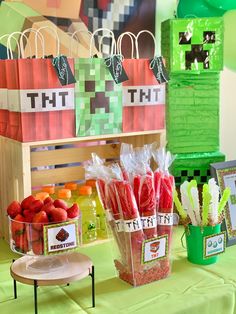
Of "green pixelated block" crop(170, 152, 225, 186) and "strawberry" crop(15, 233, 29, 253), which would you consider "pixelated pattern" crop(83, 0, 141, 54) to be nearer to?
"green pixelated block" crop(170, 152, 225, 186)

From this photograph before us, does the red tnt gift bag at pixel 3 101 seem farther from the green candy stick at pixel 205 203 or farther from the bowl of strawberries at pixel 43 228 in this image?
the green candy stick at pixel 205 203

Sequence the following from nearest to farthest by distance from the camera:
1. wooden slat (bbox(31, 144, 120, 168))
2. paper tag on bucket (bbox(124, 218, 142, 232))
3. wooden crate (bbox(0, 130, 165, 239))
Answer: paper tag on bucket (bbox(124, 218, 142, 232)) → wooden crate (bbox(0, 130, 165, 239)) → wooden slat (bbox(31, 144, 120, 168))

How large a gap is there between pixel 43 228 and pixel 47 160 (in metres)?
0.60

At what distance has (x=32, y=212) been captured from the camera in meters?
1.19

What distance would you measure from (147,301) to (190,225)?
0.32 meters

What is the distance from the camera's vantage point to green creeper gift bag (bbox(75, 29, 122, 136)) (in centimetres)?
149

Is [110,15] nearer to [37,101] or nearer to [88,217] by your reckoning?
[37,101]

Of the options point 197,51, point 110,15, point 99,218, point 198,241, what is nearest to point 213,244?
point 198,241

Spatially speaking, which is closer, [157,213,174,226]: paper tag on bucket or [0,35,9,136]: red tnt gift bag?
[157,213,174,226]: paper tag on bucket

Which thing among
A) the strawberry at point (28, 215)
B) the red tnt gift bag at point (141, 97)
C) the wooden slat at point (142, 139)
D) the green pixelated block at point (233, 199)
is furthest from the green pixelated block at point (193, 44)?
the strawberry at point (28, 215)

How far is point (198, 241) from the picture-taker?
1.39 meters

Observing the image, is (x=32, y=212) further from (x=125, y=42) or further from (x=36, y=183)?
(x=125, y=42)

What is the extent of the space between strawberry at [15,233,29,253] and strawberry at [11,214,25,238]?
0.4 inches

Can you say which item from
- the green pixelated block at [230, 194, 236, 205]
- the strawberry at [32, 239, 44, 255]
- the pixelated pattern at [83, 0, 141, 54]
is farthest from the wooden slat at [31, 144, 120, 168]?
the strawberry at [32, 239, 44, 255]
